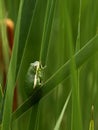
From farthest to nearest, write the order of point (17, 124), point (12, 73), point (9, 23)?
point (9, 23)
point (17, 124)
point (12, 73)

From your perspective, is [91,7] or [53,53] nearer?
[91,7]

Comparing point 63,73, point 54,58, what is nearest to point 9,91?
point 63,73

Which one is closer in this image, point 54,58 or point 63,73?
point 63,73

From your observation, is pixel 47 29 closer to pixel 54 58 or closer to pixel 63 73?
pixel 63 73

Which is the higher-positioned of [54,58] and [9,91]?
[9,91]

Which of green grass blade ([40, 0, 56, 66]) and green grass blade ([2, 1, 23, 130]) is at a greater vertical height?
green grass blade ([40, 0, 56, 66])

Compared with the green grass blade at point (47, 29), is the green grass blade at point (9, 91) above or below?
below

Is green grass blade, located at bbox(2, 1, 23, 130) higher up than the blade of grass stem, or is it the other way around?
the blade of grass stem

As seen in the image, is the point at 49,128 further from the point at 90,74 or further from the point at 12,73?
the point at 12,73

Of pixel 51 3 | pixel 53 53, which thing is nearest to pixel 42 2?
pixel 51 3

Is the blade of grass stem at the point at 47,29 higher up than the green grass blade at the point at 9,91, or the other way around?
the blade of grass stem at the point at 47,29

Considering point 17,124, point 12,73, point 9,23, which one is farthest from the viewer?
point 9,23
